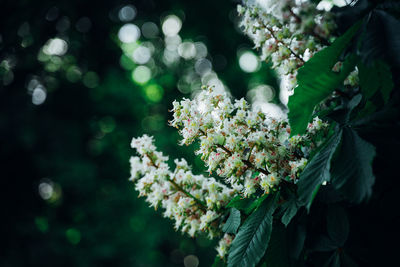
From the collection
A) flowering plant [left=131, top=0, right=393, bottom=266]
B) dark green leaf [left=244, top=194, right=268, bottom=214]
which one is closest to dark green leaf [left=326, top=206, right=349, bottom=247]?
flowering plant [left=131, top=0, right=393, bottom=266]

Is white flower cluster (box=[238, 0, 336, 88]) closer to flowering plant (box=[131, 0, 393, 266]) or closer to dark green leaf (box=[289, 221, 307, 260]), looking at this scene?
flowering plant (box=[131, 0, 393, 266])

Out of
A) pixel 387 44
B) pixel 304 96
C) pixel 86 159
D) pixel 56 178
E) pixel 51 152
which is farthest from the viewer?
pixel 86 159

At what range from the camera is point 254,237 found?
121 centimetres

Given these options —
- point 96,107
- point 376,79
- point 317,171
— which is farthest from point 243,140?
point 96,107

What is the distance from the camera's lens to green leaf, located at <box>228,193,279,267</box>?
117cm

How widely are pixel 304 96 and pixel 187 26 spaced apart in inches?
357

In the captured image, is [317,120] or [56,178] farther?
[56,178]

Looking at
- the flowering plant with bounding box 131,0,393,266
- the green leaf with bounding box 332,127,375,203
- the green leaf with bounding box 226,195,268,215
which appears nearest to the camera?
the green leaf with bounding box 332,127,375,203

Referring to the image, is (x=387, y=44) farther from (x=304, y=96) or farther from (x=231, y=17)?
(x=231, y=17)

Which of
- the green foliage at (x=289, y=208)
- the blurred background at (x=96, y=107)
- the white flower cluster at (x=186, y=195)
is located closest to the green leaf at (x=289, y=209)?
the green foliage at (x=289, y=208)

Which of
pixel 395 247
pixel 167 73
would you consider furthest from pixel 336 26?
pixel 167 73

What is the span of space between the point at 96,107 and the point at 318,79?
735 cm

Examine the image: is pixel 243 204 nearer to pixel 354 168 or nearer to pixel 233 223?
pixel 233 223

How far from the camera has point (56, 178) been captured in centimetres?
643
